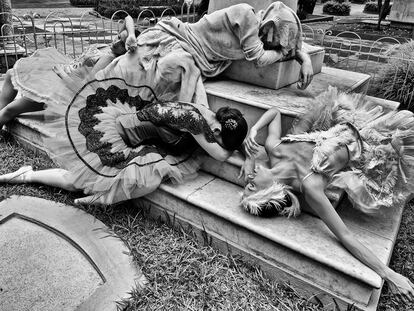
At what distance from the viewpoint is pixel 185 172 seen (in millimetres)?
3072

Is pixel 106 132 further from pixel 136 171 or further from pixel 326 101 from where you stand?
pixel 326 101

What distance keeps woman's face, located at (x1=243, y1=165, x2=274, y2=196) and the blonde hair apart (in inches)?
1.2

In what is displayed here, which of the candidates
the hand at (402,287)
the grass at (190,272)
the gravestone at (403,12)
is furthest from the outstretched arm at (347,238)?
the gravestone at (403,12)

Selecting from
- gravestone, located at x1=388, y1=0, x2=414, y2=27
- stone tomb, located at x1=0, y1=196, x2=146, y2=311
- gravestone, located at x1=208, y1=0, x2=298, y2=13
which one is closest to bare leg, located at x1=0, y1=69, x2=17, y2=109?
stone tomb, located at x1=0, y1=196, x2=146, y2=311

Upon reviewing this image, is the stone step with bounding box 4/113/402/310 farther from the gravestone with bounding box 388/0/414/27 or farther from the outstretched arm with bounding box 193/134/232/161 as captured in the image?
the gravestone with bounding box 388/0/414/27

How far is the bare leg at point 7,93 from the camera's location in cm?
405

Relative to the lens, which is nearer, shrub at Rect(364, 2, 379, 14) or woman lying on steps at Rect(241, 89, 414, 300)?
A: woman lying on steps at Rect(241, 89, 414, 300)

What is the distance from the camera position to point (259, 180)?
8.75 ft

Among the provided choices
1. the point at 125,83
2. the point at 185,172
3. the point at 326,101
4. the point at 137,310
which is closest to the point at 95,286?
the point at 137,310

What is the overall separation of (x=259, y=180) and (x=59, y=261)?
1.47 m

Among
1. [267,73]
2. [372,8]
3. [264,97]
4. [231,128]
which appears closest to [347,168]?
[231,128]

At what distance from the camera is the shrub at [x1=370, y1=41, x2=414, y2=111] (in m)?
5.29

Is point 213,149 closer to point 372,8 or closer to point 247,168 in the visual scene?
point 247,168

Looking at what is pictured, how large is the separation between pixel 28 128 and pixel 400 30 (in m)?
18.6
